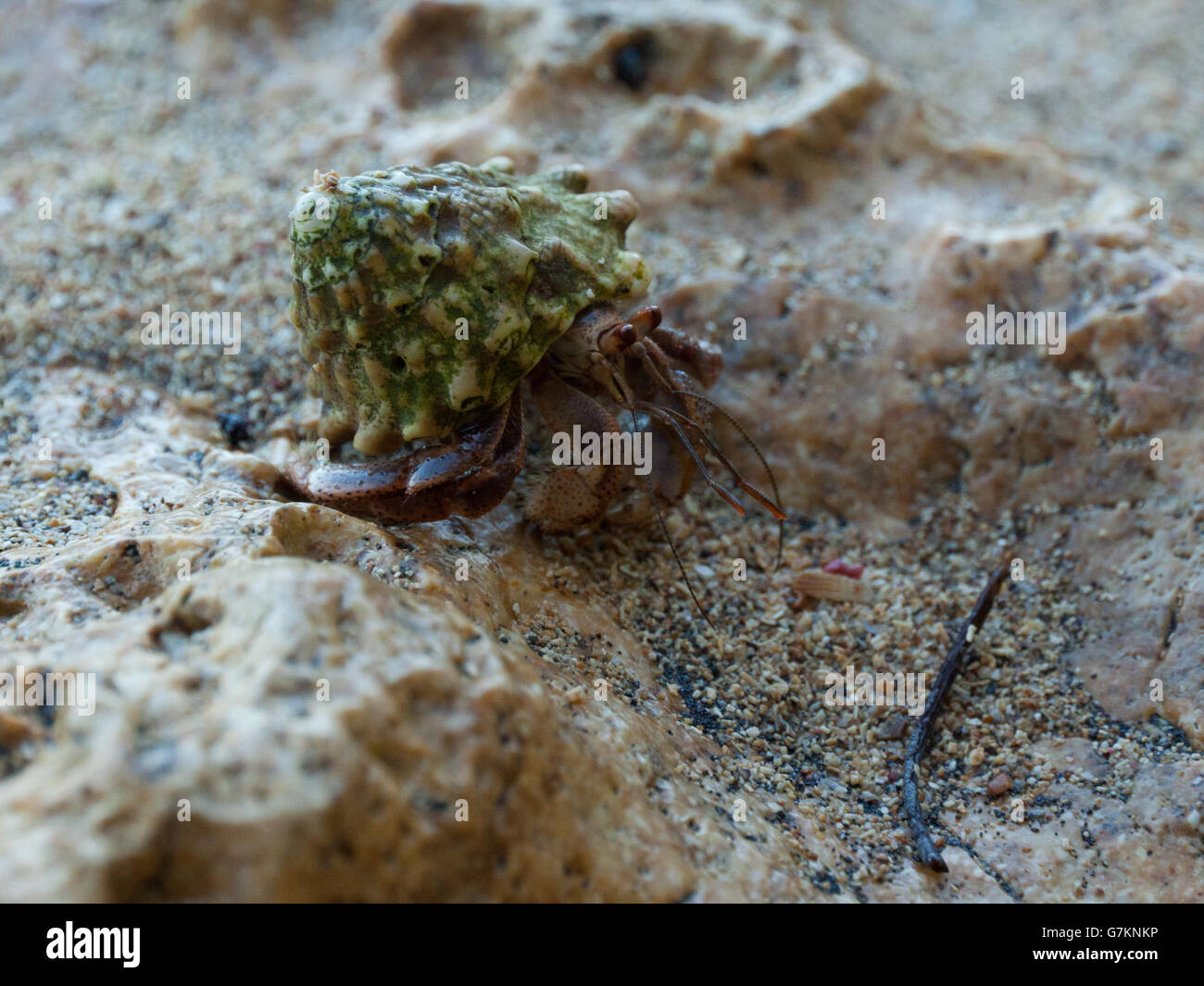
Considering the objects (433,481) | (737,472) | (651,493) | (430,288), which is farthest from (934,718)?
(430,288)

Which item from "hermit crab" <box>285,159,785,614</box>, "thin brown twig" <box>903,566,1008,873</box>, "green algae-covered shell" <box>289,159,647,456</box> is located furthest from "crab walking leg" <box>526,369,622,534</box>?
"thin brown twig" <box>903,566,1008,873</box>

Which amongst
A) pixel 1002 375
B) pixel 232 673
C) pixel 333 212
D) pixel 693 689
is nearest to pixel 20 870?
pixel 232 673

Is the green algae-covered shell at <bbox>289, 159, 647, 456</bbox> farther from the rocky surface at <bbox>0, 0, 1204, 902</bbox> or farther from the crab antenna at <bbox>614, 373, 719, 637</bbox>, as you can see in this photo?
the rocky surface at <bbox>0, 0, 1204, 902</bbox>

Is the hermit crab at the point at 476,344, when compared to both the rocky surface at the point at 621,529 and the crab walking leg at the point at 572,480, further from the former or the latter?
the rocky surface at the point at 621,529

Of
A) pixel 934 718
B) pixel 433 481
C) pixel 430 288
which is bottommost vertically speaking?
pixel 934 718

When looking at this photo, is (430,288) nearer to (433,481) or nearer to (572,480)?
(433,481)

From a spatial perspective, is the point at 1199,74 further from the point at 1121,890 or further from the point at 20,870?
the point at 20,870
